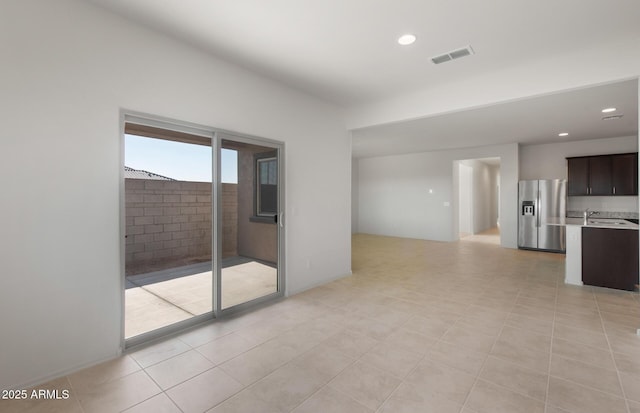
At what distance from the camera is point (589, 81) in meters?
3.10

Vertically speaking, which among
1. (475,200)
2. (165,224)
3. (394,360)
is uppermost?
(475,200)

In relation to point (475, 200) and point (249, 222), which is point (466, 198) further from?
point (249, 222)

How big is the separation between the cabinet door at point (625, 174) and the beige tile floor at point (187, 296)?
782cm

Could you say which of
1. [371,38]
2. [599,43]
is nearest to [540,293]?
[599,43]

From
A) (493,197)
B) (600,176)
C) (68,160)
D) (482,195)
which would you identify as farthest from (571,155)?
(68,160)

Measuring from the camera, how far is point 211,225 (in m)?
3.83

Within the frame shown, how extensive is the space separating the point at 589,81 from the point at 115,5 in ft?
14.8

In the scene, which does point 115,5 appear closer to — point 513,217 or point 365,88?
point 365,88

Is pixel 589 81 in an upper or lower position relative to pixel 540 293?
upper

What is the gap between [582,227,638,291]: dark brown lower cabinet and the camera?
13.8 feet

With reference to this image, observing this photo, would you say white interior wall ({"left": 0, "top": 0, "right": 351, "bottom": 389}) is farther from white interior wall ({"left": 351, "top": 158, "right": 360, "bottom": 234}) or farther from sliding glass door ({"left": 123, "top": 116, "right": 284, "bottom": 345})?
white interior wall ({"left": 351, "top": 158, "right": 360, "bottom": 234})

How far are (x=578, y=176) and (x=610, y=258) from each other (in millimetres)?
3677

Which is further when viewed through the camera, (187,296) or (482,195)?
(482,195)

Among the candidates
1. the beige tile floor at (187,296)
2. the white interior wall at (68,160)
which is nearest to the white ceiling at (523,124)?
the beige tile floor at (187,296)
